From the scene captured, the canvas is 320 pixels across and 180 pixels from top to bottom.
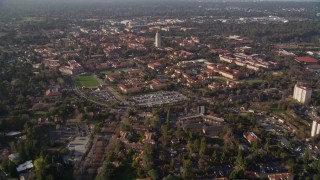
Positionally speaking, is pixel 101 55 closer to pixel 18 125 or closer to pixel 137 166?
pixel 18 125

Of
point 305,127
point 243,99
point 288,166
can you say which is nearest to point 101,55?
point 243,99

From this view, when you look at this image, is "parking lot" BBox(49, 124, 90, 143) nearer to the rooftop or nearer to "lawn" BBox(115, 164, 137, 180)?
"lawn" BBox(115, 164, 137, 180)

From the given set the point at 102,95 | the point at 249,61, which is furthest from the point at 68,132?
the point at 249,61

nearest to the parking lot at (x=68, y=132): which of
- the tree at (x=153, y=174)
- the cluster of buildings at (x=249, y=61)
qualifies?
the tree at (x=153, y=174)

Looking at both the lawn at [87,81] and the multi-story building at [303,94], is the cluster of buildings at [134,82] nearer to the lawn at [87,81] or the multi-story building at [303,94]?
the lawn at [87,81]

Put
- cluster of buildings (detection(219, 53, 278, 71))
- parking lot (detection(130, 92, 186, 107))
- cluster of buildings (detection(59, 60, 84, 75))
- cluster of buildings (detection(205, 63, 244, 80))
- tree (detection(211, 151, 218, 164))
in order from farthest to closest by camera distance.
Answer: cluster of buildings (detection(219, 53, 278, 71))
cluster of buildings (detection(59, 60, 84, 75))
cluster of buildings (detection(205, 63, 244, 80))
parking lot (detection(130, 92, 186, 107))
tree (detection(211, 151, 218, 164))

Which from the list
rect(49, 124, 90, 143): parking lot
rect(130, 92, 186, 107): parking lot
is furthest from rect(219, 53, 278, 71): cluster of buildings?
rect(49, 124, 90, 143): parking lot
